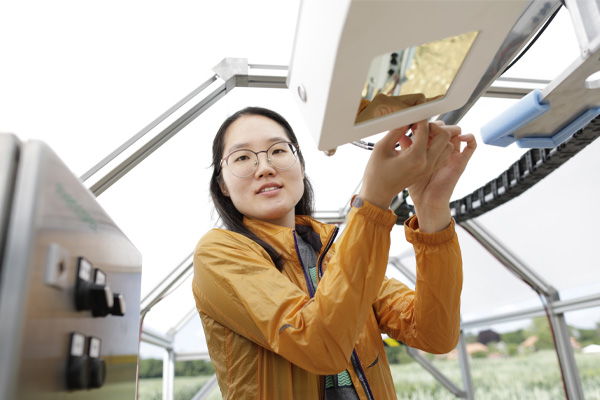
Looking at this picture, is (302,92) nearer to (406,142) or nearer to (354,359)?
(406,142)

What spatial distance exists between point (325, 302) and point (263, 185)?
427mm

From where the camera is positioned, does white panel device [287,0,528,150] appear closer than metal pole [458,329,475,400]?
Yes

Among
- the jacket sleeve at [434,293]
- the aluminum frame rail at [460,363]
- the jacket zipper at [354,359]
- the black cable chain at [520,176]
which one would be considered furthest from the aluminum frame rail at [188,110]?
the aluminum frame rail at [460,363]

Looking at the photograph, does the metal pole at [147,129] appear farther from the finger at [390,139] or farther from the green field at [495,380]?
the green field at [495,380]

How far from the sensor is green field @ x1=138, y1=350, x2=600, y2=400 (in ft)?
9.95

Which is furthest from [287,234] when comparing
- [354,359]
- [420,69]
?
[420,69]

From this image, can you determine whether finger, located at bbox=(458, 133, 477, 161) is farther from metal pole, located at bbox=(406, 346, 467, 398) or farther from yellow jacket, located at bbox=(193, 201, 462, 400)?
metal pole, located at bbox=(406, 346, 467, 398)

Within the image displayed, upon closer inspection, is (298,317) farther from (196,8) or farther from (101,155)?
(101,155)

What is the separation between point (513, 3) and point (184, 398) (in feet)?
13.3

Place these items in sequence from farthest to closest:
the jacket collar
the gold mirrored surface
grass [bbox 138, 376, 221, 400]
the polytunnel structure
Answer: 1. grass [bbox 138, 376, 221, 400]
2. the jacket collar
3. the gold mirrored surface
4. the polytunnel structure

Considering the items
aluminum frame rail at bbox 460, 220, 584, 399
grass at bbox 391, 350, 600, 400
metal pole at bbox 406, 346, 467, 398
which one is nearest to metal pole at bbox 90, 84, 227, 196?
aluminum frame rail at bbox 460, 220, 584, 399

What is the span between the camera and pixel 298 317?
2.57 feet

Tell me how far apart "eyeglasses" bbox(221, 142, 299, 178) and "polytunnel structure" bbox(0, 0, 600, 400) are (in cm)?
14

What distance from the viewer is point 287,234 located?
3.52 feet
